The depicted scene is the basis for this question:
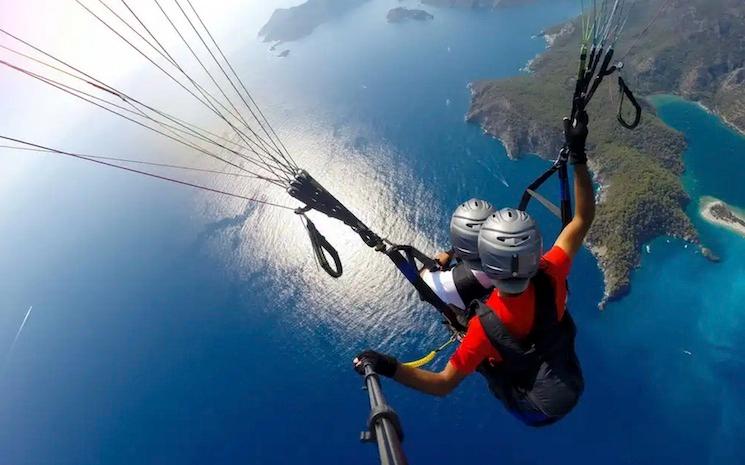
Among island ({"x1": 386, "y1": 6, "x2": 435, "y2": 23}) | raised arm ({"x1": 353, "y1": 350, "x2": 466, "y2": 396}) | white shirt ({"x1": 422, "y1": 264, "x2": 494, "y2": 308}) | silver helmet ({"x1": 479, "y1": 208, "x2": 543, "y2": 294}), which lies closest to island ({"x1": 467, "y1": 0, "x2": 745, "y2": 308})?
island ({"x1": 386, "y1": 6, "x2": 435, "y2": 23})

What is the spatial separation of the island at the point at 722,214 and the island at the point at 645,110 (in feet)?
5.81

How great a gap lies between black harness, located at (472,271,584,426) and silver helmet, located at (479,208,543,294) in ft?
0.73

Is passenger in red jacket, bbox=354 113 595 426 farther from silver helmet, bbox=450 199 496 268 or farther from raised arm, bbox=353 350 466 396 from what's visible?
silver helmet, bbox=450 199 496 268

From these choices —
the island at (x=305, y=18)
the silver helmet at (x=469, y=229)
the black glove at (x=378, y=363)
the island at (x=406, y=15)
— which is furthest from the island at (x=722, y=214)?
the island at (x=305, y=18)

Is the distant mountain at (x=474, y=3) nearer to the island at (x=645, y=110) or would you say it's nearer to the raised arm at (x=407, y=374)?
the island at (x=645, y=110)

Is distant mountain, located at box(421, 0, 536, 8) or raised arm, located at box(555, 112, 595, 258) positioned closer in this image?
raised arm, located at box(555, 112, 595, 258)

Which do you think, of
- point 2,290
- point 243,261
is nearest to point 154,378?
point 243,261

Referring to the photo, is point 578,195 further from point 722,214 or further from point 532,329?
point 722,214

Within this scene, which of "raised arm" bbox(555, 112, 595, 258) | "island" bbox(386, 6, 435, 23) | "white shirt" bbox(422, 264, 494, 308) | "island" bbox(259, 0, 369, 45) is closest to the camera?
"raised arm" bbox(555, 112, 595, 258)

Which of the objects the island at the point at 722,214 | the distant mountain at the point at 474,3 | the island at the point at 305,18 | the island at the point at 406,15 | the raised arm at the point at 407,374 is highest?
the raised arm at the point at 407,374

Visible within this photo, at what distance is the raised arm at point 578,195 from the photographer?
3938 millimetres

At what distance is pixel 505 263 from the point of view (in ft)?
11.0

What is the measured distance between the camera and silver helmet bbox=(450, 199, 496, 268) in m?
4.27

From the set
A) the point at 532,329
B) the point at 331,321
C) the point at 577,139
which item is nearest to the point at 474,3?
the point at 331,321
